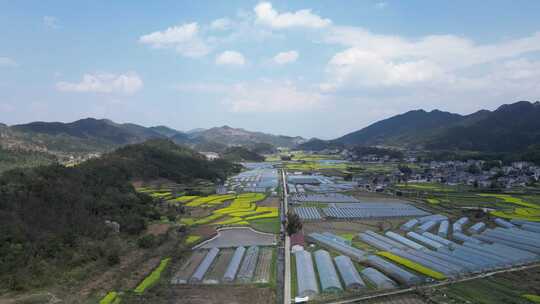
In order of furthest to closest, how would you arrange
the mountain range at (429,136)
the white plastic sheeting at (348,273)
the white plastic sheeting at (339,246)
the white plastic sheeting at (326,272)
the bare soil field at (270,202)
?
the mountain range at (429,136), the bare soil field at (270,202), the white plastic sheeting at (339,246), the white plastic sheeting at (348,273), the white plastic sheeting at (326,272)

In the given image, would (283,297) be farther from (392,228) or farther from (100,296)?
→ (392,228)

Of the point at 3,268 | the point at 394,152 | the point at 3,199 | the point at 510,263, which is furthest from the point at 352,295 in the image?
the point at 394,152

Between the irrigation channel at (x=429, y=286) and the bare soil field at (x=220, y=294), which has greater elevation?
the irrigation channel at (x=429, y=286)

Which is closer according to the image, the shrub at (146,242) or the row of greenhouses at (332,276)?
the row of greenhouses at (332,276)

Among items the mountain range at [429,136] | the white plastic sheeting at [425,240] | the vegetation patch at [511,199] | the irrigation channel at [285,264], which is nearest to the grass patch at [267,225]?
the irrigation channel at [285,264]

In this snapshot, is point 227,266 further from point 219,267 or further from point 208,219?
point 208,219

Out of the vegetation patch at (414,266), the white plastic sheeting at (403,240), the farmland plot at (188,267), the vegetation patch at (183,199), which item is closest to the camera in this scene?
the vegetation patch at (414,266)

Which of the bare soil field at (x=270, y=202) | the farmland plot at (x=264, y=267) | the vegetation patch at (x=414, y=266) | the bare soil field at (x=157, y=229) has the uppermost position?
the bare soil field at (x=270, y=202)

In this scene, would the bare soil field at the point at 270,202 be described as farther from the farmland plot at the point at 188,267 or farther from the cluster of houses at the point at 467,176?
the farmland plot at the point at 188,267
